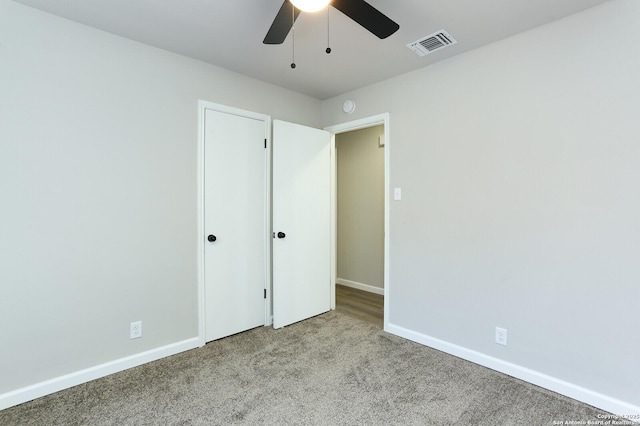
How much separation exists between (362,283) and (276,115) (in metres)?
2.77

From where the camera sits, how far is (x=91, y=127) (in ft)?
7.22

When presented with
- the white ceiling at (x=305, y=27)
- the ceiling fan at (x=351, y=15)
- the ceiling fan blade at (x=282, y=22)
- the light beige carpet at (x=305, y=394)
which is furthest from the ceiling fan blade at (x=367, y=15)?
the light beige carpet at (x=305, y=394)

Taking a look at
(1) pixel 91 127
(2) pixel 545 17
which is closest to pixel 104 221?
(1) pixel 91 127

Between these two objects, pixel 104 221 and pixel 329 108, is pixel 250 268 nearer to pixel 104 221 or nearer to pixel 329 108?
pixel 104 221

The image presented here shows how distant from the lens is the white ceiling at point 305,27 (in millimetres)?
1927

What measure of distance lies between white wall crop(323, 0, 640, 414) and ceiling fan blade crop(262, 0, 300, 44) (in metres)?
Result: 1.58

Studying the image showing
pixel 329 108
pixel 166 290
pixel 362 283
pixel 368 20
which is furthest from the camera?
pixel 362 283

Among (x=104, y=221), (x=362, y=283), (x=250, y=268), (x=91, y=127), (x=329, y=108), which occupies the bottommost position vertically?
(x=362, y=283)

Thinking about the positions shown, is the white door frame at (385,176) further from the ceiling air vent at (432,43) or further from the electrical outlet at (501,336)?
the electrical outlet at (501,336)

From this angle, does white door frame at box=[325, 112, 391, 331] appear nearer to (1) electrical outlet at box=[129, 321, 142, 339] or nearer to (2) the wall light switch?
(2) the wall light switch

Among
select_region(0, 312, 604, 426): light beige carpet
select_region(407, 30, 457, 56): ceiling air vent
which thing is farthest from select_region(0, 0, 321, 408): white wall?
select_region(407, 30, 457, 56): ceiling air vent

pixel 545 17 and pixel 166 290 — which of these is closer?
pixel 545 17

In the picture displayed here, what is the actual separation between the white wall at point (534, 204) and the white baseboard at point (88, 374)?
2.07 meters

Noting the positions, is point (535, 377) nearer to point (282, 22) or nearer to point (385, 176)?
point (385, 176)
